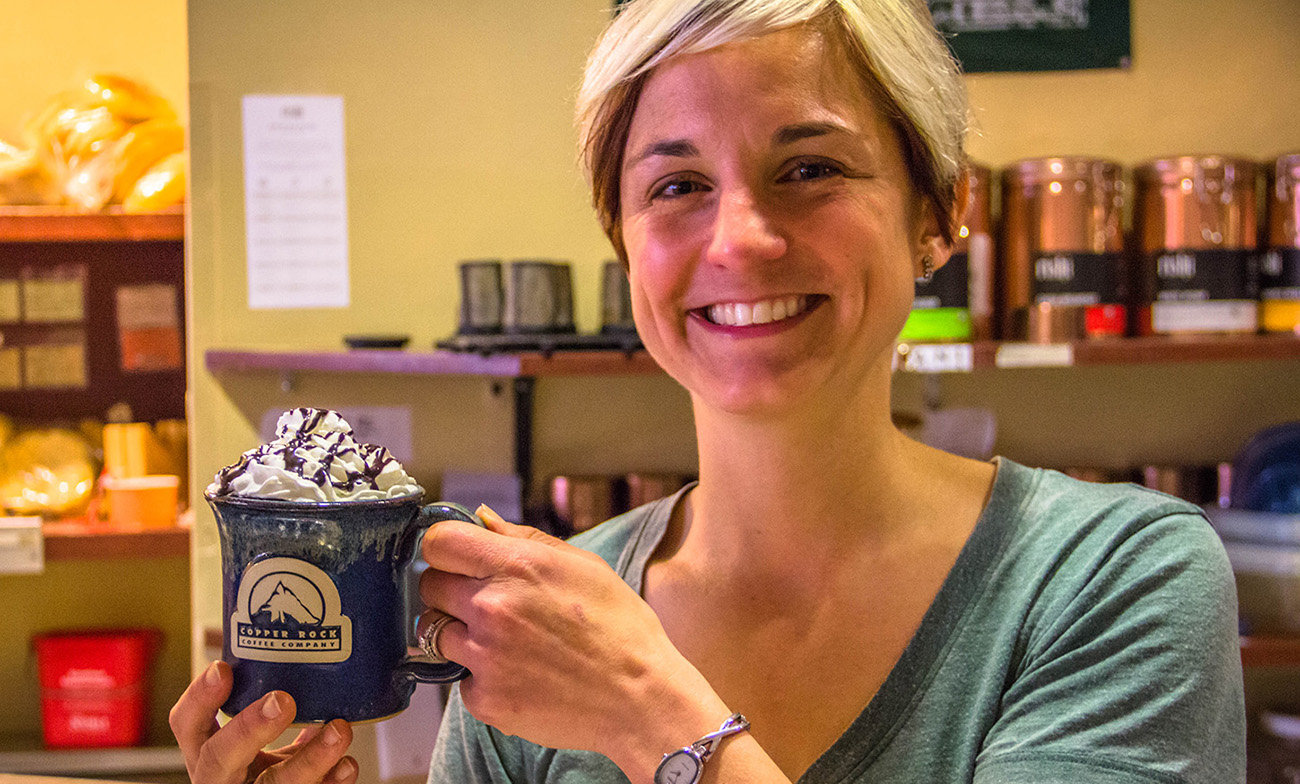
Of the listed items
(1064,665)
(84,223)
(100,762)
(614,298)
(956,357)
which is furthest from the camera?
(100,762)

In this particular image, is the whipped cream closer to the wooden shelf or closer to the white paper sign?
the wooden shelf

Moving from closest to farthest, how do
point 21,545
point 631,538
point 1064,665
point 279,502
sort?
point 279,502, point 1064,665, point 631,538, point 21,545

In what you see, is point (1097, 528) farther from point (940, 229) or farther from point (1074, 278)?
point (1074, 278)

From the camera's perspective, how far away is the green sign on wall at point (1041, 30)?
2.23 m

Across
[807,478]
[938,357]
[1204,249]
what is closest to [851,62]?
[807,478]

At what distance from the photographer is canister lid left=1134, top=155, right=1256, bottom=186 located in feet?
6.13

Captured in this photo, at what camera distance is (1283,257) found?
1.90 metres

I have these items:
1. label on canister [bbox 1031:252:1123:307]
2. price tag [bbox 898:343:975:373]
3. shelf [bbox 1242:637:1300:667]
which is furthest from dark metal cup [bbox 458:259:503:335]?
shelf [bbox 1242:637:1300:667]

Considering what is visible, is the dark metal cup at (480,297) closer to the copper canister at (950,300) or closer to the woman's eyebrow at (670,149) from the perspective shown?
the copper canister at (950,300)

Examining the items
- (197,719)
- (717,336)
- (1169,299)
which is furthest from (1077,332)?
(197,719)

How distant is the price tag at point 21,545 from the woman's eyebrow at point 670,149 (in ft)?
6.34

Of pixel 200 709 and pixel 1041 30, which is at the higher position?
pixel 1041 30

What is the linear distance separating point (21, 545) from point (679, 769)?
2047mm

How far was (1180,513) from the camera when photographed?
0.82m
